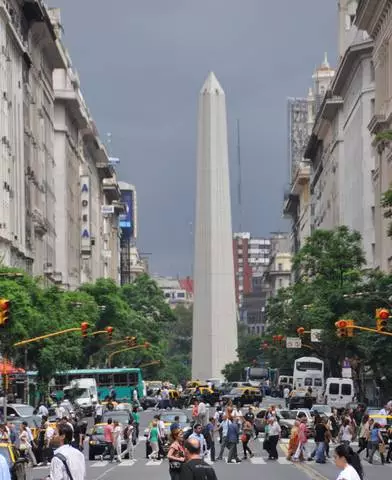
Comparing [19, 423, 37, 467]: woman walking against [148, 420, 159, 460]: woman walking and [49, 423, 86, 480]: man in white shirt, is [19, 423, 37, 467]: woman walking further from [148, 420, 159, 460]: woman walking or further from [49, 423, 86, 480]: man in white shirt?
[49, 423, 86, 480]: man in white shirt

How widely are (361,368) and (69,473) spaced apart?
92.5 meters

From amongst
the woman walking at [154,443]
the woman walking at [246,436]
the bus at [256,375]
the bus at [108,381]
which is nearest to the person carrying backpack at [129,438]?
the woman walking at [154,443]

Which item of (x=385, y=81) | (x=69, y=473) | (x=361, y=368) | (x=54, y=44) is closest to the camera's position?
(x=69, y=473)

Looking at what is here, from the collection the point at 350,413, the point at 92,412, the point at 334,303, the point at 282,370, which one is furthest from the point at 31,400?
the point at 282,370

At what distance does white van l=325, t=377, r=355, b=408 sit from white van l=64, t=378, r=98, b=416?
1549cm

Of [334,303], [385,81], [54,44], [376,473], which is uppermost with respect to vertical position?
[54,44]

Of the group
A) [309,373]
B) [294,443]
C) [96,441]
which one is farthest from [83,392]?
[294,443]

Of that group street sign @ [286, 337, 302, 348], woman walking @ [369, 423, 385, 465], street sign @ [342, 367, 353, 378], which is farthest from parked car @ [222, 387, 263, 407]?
woman walking @ [369, 423, 385, 465]

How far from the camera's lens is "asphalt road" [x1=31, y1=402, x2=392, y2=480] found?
1994 inches

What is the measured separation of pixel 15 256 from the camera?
11119 cm

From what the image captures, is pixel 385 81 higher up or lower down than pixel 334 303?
higher up

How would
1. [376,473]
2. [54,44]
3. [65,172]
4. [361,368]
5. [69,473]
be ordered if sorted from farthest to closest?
[65,172] < [54,44] < [361,368] < [376,473] < [69,473]

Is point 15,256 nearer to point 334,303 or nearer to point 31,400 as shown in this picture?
point 31,400

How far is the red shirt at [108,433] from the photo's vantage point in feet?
206
